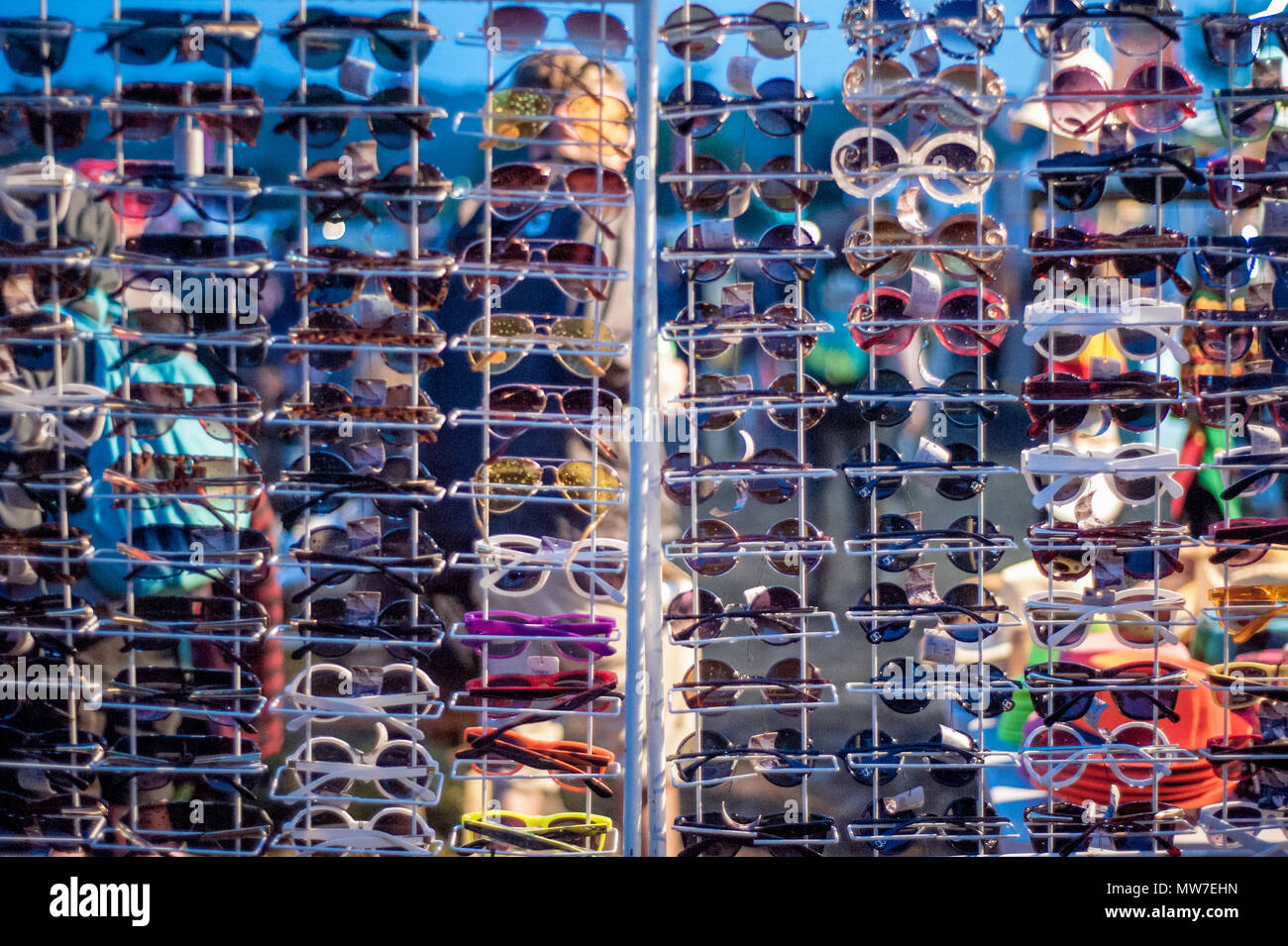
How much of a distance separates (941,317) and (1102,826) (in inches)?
48.5

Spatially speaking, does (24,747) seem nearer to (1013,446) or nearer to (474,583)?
(474,583)

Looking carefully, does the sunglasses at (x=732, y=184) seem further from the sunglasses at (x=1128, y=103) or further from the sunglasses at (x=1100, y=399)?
the sunglasses at (x=1100, y=399)

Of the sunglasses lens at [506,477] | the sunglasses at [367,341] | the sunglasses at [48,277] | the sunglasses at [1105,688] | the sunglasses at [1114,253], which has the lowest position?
the sunglasses at [1105,688]

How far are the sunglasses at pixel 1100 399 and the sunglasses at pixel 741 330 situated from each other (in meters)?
0.52

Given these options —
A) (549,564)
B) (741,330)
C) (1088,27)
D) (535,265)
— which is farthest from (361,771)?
(1088,27)

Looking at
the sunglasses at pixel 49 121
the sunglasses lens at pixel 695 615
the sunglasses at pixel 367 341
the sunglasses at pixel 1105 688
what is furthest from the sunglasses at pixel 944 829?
the sunglasses at pixel 49 121

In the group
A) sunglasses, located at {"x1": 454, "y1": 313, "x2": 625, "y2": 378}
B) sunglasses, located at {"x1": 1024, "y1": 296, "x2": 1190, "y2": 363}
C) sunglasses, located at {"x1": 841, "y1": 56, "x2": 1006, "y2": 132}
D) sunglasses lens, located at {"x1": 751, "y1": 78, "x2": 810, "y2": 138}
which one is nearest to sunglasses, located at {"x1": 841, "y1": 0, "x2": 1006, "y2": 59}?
sunglasses, located at {"x1": 841, "y1": 56, "x2": 1006, "y2": 132}

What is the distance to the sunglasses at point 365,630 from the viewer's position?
7.50 feet

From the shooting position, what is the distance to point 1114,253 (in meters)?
2.21

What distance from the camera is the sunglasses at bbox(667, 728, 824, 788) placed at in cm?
231

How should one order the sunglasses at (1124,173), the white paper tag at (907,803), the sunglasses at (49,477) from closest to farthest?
1. the sunglasses at (1124,173)
2. the sunglasses at (49,477)
3. the white paper tag at (907,803)

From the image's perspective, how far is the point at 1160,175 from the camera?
226 centimetres

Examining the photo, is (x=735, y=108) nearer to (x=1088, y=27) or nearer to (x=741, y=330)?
(x=741, y=330)

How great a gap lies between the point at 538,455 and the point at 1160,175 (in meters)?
1.56
